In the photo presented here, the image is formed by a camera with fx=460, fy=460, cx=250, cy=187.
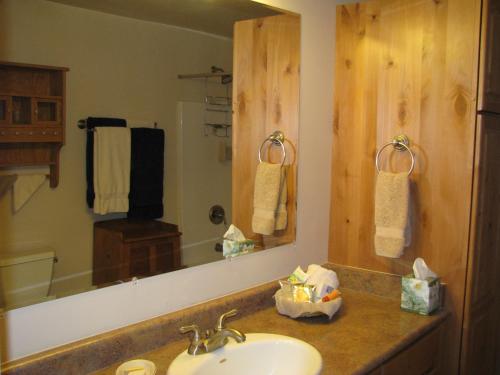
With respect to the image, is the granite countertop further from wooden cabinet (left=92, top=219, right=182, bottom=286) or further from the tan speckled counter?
wooden cabinet (left=92, top=219, right=182, bottom=286)

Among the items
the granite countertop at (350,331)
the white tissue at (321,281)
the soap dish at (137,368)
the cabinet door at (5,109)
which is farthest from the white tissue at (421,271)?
the cabinet door at (5,109)

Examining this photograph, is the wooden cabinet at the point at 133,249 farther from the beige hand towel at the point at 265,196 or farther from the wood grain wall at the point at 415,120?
the wood grain wall at the point at 415,120

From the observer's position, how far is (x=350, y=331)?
152cm

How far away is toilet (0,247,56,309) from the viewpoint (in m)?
1.06

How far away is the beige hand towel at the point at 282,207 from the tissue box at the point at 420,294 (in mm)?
499

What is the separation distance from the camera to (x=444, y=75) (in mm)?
1679

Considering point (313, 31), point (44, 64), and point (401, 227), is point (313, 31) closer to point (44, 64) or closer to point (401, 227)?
point (401, 227)

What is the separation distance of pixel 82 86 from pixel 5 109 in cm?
20

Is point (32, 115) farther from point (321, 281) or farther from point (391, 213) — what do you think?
point (391, 213)

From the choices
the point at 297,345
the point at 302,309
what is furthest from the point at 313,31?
the point at 297,345

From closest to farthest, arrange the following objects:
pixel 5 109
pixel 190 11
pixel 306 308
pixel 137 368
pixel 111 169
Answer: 1. pixel 5 109
2. pixel 137 368
3. pixel 111 169
4. pixel 190 11
5. pixel 306 308

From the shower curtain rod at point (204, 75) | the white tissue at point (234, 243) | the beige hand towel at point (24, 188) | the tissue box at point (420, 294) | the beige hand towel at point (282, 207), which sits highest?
the shower curtain rod at point (204, 75)

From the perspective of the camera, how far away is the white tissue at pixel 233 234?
64.4 inches

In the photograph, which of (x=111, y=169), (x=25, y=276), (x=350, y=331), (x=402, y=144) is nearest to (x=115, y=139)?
(x=111, y=169)
